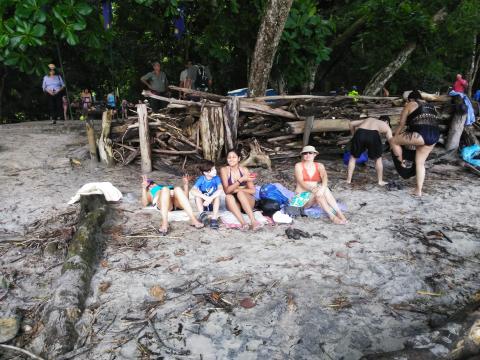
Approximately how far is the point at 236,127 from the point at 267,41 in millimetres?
1984

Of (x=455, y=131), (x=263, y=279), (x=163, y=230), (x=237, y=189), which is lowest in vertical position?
(x=263, y=279)

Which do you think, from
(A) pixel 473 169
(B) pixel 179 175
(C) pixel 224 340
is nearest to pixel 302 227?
(C) pixel 224 340

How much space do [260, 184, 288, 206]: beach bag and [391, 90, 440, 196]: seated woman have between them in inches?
87.0

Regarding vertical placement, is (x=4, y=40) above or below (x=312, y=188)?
above

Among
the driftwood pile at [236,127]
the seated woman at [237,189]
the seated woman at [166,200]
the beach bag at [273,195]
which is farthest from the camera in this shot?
the driftwood pile at [236,127]

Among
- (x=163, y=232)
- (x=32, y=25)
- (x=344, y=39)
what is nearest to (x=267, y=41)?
(x=32, y=25)

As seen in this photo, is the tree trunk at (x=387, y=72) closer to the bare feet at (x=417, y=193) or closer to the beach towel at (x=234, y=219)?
the bare feet at (x=417, y=193)

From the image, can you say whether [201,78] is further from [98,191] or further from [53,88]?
[98,191]

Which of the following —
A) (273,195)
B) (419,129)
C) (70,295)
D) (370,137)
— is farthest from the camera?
(370,137)

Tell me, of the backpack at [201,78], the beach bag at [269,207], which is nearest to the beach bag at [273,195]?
the beach bag at [269,207]

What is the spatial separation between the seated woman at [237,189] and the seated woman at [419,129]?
269cm

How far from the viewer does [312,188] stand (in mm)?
4938

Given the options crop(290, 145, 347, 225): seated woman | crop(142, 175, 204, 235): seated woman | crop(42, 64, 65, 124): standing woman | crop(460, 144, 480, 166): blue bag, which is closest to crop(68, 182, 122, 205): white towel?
crop(142, 175, 204, 235): seated woman

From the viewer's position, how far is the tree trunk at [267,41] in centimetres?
692
